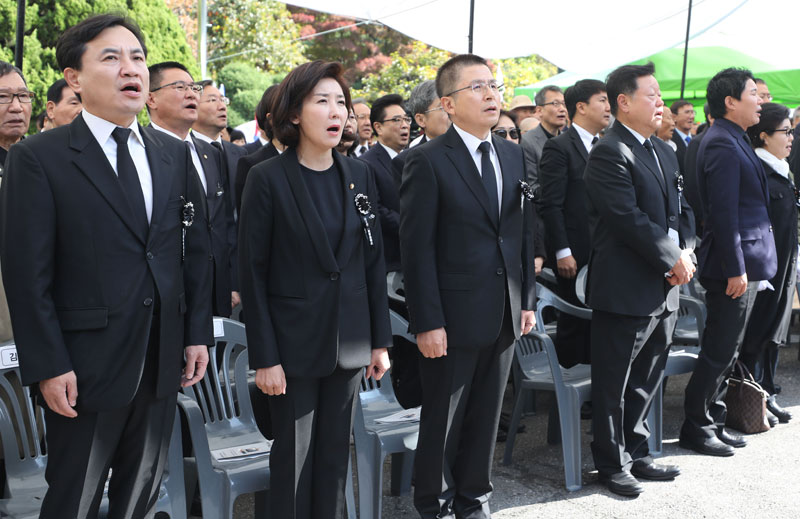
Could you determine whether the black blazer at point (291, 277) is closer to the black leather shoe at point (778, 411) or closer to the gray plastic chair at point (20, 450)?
the gray plastic chair at point (20, 450)

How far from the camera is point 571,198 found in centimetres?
555

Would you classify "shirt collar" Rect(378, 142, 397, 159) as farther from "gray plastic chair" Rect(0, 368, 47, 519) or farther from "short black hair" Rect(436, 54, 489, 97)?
"gray plastic chair" Rect(0, 368, 47, 519)

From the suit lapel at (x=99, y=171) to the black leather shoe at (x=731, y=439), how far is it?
380 centimetres

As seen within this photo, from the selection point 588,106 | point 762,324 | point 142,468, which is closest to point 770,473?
point 762,324

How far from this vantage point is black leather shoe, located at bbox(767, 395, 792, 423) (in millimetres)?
5520

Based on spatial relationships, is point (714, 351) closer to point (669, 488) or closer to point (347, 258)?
point (669, 488)

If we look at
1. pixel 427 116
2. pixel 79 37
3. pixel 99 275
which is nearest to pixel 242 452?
pixel 99 275

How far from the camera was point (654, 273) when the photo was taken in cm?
427

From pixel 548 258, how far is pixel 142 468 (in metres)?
3.77

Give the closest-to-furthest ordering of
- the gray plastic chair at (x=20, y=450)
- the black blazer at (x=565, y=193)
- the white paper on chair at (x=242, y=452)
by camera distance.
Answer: the gray plastic chair at (x=20, y=450) < the white paper on chair at (x=242, y=452) < the black blazer at (x=565, y=193)

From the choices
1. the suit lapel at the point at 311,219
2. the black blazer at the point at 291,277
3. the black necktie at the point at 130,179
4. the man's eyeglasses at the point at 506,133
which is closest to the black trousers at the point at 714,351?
the man's eyeglasses at the point at 506,133

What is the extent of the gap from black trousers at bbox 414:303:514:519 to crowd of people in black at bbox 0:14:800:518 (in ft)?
0.03

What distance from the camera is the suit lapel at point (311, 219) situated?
3.07 meters

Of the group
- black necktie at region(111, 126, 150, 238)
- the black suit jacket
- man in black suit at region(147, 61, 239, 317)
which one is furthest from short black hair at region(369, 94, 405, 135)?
black necktie at region(111, 126, 150, 238)
